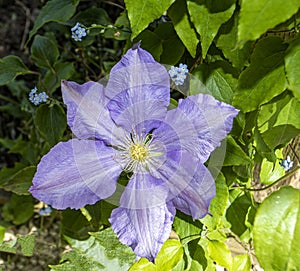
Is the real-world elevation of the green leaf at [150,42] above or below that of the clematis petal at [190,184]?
above

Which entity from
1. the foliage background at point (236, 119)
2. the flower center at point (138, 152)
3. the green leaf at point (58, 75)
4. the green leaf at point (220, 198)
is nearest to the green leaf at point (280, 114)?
the foliage background at point (236, 119)

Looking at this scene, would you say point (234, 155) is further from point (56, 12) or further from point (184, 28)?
point (56, 12)

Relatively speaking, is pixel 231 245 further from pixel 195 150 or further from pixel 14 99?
pixel 14 99

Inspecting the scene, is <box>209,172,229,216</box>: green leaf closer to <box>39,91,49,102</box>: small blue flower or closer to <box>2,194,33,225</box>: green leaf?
<box>39,91,49,102</box>: small blue flower

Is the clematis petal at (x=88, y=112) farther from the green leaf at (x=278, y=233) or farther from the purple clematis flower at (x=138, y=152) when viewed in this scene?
the green leaf at (x=278, y=233)

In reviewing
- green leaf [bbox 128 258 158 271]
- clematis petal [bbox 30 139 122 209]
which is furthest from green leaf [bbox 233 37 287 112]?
green leaf [bbox 128 258 158 271]

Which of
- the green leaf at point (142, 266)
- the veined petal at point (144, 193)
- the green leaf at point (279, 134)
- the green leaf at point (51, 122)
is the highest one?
the green leaf at point (279, 134)
